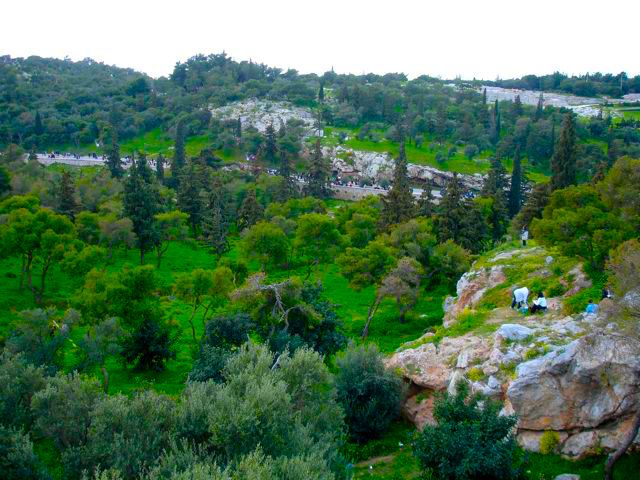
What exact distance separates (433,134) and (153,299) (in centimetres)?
8832

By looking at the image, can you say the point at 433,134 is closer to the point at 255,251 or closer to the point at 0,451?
the point at 255,251

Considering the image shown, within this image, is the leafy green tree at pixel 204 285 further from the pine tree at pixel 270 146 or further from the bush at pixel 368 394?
the pine tree at pixel 270 146

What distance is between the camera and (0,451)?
1505 centimetres

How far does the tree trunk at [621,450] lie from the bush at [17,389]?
1731 cm

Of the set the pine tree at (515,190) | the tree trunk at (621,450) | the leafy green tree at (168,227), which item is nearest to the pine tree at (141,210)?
the leafy green tree at (168,227)

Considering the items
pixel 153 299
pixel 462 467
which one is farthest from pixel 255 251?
pixel 462 467

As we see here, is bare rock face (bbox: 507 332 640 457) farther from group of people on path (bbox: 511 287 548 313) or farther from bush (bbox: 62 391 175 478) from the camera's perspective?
bush (bbox: 62 391 175 478)

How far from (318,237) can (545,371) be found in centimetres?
2909

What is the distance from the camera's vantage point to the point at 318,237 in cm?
4453

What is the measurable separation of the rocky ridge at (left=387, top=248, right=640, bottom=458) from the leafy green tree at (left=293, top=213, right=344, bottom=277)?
21.8 metres

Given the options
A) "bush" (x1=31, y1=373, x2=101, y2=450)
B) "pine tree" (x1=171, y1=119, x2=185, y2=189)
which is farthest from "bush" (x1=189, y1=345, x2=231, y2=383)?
"pine tree" (x1=171, y1=119, x2=185, y2=189)

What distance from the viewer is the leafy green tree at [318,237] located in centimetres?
4384

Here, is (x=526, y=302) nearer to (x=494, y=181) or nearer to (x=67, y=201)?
(x=494, y=181)

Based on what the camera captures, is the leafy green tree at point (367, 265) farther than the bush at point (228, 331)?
Yes
